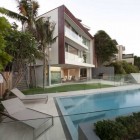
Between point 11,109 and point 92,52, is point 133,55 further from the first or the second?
point 11,109

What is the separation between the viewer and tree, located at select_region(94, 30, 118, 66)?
129 ft

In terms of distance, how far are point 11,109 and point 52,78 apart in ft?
50.0

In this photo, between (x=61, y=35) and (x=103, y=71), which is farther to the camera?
(x=103, y=71)

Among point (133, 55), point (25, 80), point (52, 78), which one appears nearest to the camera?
point (25, 80)

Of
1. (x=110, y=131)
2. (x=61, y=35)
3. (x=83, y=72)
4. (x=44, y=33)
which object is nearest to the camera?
(x=110, y=131)

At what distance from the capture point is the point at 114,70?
38406mm

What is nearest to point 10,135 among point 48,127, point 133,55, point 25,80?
point 48,127

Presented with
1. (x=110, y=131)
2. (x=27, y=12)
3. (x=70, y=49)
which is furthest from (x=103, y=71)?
(x=110, y=131)

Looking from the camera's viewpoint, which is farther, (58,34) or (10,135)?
(58,34)

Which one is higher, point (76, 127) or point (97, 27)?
point (97, 27)

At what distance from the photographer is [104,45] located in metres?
38.9

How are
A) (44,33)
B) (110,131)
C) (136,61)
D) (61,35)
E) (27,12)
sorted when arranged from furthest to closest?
(136,61) < (61,35) < (27,12) < (44,33) < (110,131)

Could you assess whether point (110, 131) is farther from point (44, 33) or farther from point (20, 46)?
point (44, 33)

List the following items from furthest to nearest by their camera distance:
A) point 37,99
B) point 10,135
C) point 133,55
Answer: point 133,55 → point 37,99 → point 10,135
